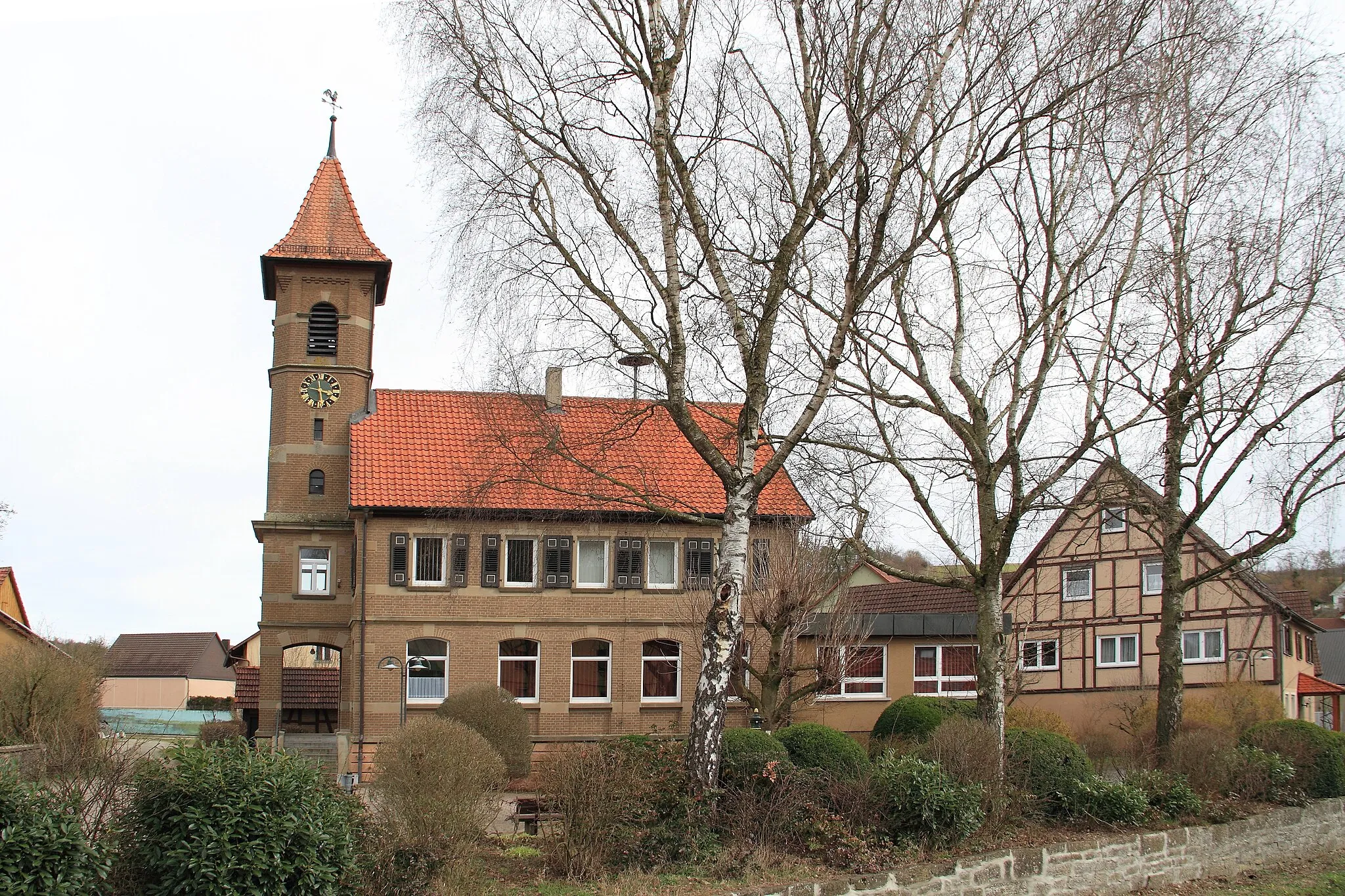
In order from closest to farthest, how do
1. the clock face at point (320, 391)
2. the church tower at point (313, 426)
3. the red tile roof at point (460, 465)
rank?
the red tile roof at point (460, 465) → the church tower at point (313, 426) → the clock face at point (320, 391)

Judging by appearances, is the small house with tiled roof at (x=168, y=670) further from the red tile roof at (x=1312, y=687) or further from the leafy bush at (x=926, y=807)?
the leafy bush at (x=926, y=807)

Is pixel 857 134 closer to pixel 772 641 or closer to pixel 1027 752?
pixel 1027 752

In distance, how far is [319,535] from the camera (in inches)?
1280

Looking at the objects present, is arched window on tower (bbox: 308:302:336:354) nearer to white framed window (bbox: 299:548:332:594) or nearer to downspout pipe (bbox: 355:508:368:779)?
white framed window (bbox: 299:548:332:594)

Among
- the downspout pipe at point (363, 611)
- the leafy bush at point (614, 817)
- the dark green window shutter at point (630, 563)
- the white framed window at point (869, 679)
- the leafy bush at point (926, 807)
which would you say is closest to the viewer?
the leafy bush at point (614, 817)

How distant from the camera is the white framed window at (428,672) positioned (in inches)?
1172

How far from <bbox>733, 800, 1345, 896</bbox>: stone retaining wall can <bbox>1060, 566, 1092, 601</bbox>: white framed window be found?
22.3 metres

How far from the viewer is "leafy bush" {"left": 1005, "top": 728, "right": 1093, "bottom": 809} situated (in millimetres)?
14156

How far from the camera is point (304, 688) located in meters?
38.2

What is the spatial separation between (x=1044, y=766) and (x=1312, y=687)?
99.8ft

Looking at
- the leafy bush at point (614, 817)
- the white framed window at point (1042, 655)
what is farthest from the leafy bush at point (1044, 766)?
the white framed window at point (1042, 655)

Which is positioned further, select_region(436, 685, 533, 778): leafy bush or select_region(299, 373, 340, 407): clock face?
select_region(299, 373, 340, 407): clock face

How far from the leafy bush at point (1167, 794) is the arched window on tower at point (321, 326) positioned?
25017mm

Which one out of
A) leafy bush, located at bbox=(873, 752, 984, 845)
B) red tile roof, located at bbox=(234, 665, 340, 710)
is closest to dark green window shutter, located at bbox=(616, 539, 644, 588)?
red tile roof, located at bbox=(234, 665, 340, 710)
